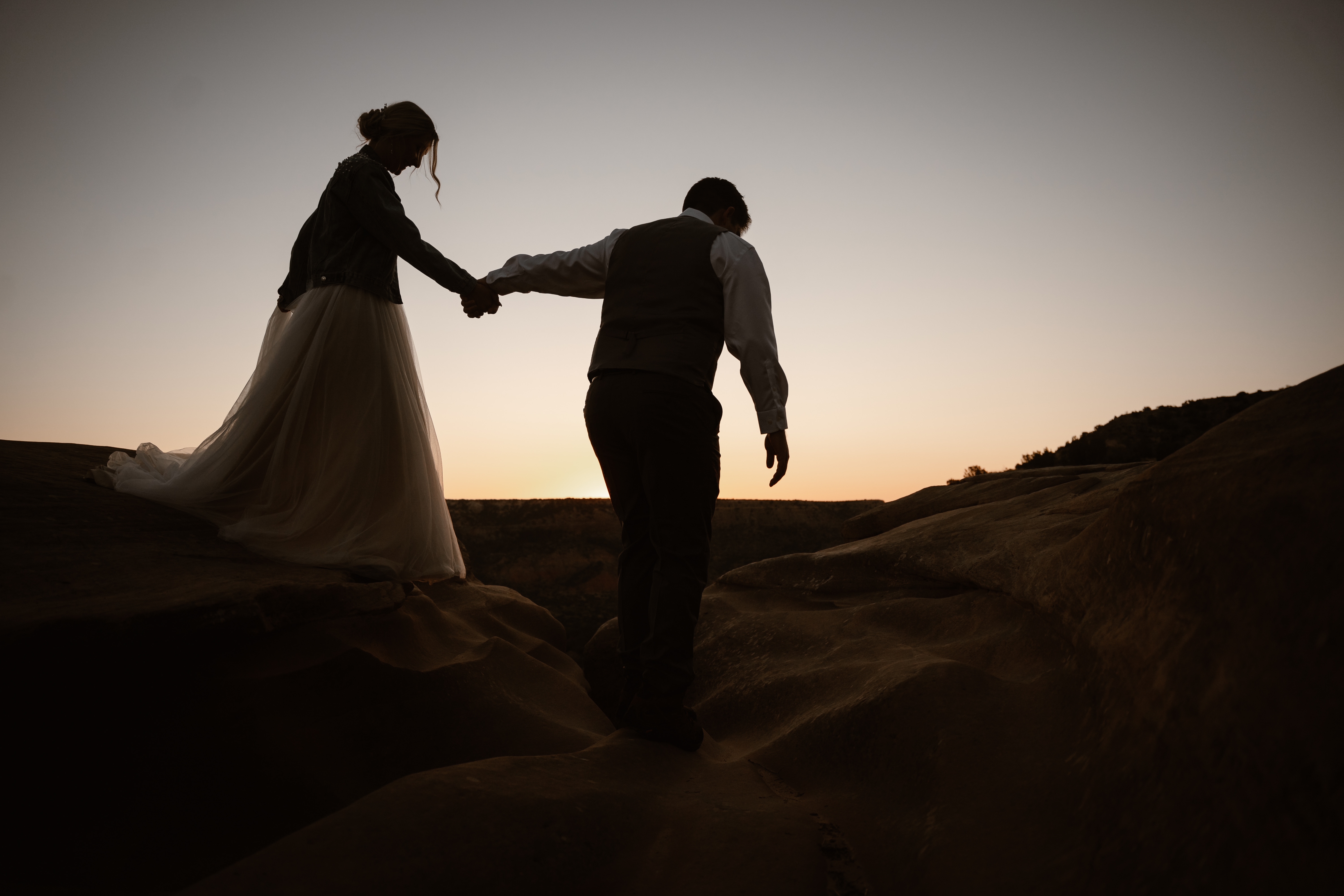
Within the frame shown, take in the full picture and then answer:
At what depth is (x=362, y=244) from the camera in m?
3.11

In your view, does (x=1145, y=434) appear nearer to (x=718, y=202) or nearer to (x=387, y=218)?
(x=718, y=202)

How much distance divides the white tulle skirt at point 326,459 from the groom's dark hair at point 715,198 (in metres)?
1.43

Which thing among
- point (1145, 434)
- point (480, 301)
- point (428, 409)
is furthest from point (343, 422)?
point (1145, 434)

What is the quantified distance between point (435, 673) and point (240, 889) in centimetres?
117

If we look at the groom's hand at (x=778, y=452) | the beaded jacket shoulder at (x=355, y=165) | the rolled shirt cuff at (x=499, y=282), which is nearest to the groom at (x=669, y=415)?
the groom's hand at (x=778, y=452)

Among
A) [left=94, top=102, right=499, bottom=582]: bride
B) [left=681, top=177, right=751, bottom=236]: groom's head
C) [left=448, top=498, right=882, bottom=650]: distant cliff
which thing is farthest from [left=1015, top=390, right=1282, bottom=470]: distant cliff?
[left=94, top=102, right=499, bottom=582]: bride

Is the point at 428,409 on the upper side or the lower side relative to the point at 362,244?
lower

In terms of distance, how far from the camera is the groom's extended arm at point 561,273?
2838mm

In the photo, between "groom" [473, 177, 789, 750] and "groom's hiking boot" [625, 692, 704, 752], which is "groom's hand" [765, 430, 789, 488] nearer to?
"groom" [473, 177, 789, 750]

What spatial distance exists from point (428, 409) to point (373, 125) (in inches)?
51.9

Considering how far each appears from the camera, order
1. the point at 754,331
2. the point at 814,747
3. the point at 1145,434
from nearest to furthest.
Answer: the point at 814,747
the point at 754,331
the point at 1145,434

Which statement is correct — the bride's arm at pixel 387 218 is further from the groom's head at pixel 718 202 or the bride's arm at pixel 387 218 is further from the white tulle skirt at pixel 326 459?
the groom's head at pixel 718 202

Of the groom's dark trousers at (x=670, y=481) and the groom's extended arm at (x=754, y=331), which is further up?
the groom's extended arm at (x=754, y=331)

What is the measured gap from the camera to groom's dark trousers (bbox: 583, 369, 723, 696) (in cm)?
228
